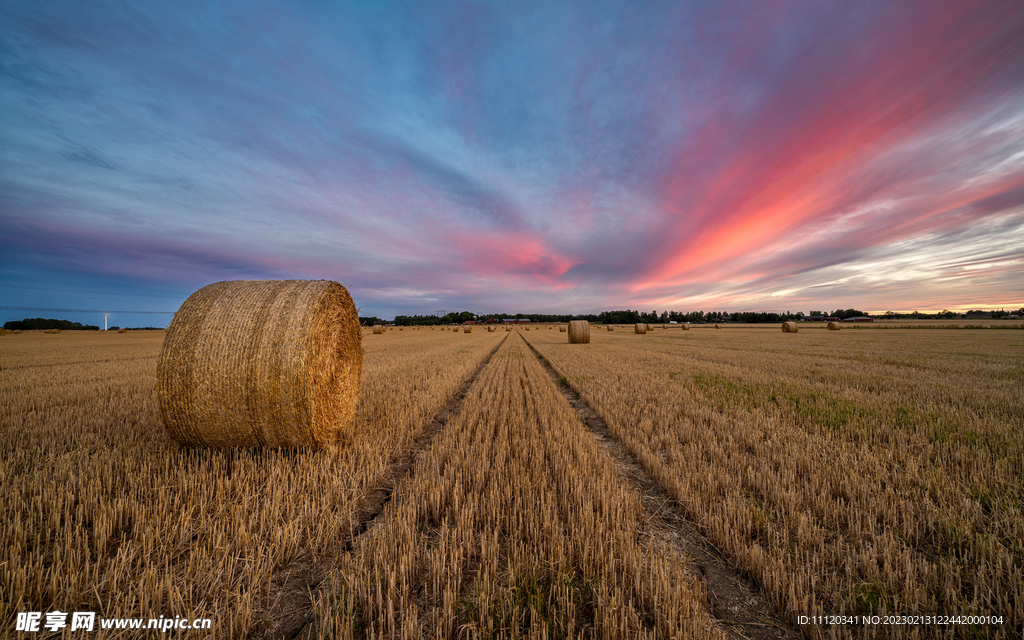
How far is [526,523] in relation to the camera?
2.86m

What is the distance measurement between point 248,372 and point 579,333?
21.1 metres

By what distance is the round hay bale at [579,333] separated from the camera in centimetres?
2388

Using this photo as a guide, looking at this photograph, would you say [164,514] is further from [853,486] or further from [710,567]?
[853,486]

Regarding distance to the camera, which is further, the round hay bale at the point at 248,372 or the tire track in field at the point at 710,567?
the round hay bale at the point at 248,372

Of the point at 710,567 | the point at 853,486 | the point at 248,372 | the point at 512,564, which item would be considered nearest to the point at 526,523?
the point at 512,564

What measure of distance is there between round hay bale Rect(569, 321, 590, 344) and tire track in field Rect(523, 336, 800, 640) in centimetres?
1969

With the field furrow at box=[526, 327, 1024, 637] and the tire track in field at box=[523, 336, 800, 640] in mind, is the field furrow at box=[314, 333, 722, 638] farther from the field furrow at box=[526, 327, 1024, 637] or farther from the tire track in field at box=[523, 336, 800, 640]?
the field furrow at box=[526, 327, 1024, 637]

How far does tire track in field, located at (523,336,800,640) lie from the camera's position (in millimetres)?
1962

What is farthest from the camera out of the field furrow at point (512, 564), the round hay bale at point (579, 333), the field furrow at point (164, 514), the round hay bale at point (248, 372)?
the round hay bale at point (579, 333)

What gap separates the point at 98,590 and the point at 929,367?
55.7 feet

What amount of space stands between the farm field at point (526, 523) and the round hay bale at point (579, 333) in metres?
18.1

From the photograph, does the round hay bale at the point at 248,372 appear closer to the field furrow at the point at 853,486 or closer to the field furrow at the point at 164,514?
the field furrow at the point at 164,514

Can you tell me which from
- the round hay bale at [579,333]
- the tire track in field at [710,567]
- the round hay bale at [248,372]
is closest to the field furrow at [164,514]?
the round hay bale at [248,372]

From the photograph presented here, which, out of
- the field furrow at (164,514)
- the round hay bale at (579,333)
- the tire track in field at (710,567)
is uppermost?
the round hay bale at (579,333)
